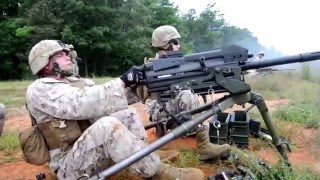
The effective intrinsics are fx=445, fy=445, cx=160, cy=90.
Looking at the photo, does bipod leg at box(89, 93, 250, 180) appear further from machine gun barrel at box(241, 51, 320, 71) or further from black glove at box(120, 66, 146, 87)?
black glove at box(120, 66, 146, 87)

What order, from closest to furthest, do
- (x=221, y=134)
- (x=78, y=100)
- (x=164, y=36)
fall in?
(x=78, y=100)
(x=221, y=134)
(x=164, y=36)

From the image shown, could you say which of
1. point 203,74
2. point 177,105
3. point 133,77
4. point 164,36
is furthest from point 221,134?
point 133,77

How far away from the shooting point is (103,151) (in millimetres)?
3668

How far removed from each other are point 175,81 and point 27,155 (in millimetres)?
1406

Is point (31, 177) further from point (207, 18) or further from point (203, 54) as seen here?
point (207, 18)

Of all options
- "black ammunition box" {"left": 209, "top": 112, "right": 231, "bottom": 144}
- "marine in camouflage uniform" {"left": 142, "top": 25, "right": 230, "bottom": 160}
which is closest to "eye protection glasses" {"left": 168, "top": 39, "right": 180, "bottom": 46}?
"marine in camouflage uniform" {"left": 142, "top": 25, "right": 230, "bottom": 160}

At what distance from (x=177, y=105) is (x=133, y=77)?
2077 millimetres

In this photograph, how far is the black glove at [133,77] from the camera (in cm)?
349

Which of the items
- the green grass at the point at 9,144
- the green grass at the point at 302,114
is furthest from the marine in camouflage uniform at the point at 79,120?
the green grass at the point at 302,114

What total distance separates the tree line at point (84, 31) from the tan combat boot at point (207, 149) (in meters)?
Answer: 22.5

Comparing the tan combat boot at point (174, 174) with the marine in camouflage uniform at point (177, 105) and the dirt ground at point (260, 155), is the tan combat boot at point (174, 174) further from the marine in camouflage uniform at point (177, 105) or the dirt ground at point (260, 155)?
the dirt ground at point (260, 155)

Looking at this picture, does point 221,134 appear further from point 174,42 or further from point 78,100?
point 78,100

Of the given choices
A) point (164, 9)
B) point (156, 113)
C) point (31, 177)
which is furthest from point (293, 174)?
point (164, 9)

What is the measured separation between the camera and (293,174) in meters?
4.11
